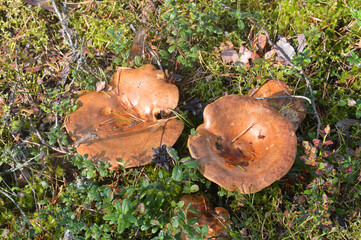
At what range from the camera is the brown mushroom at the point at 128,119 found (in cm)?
286

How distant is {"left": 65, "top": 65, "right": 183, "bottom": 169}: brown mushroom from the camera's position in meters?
2.86

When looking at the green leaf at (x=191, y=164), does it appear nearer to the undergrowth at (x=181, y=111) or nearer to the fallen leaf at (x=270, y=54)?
the undergrowth at (x=181, y=111)

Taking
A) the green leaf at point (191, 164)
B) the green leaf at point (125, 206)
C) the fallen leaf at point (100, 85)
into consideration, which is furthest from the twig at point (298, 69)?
the green leaf at point (125, 206)

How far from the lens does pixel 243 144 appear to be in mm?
2998

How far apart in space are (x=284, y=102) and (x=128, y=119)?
5.83 feet

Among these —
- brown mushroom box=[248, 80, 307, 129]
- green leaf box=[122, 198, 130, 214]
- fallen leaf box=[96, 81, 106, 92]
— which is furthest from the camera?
fallen leaf box=[96, 81, 106, 92]

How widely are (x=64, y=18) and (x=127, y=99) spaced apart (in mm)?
1962

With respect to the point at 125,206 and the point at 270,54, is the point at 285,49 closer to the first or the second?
the point at 270,54

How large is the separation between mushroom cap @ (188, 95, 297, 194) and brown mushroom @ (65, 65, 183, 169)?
37 centimetres

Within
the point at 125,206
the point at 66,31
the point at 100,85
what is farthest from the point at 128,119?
the point at 66,31

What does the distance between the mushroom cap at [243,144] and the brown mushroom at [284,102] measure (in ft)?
1.43

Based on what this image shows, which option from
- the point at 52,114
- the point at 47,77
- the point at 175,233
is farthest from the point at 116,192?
the point at 47,77

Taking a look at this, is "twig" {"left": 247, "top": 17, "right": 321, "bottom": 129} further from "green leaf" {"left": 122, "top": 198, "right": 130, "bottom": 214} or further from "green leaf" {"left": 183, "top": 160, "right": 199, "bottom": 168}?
"green leaf" {"left": 122, "top": 198, "right": 130, "bottom": 214}

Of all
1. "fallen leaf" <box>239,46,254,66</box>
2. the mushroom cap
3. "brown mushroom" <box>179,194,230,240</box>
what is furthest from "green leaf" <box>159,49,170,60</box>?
"brown mushroom" <box>179,194,230,240</box>
